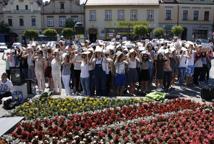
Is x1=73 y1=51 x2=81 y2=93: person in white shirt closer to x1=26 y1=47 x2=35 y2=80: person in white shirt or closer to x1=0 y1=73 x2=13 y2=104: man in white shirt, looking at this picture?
x1=26 y1=47 x2=35 y2=80: person in white shirt

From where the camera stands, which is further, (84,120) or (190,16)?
(190,16)

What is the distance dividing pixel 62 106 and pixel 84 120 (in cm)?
183

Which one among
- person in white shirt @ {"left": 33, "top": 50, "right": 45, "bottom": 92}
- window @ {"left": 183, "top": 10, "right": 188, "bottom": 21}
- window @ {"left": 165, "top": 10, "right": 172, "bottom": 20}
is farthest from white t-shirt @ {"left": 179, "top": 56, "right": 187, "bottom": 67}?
window @ {"left": 183, "top": 10, "right": 188, "bottom": 21}

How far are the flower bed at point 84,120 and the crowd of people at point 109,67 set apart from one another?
3.04 metres

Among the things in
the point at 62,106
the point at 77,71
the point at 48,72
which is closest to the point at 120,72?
the point at 77,71

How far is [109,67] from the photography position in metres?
15.0

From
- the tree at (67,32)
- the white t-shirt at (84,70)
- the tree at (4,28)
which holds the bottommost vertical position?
the white t-shirt at (84,70)

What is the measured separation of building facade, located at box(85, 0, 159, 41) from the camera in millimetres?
64812

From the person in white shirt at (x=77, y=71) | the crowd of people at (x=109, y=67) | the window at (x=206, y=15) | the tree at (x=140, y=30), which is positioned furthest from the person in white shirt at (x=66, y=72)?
the window at (x=206, y=15)

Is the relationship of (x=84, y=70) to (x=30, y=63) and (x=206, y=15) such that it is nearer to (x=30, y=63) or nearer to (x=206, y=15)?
(x=30, y=63)

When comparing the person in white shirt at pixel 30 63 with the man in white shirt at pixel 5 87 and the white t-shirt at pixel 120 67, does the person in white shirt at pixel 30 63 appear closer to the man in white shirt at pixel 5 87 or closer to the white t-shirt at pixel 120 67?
the man in white shirt at pixel 5 87

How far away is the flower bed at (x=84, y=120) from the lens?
9281 millimetres

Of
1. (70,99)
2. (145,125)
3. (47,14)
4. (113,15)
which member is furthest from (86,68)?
(47,14)

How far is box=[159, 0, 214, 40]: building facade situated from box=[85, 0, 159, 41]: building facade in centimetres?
181
